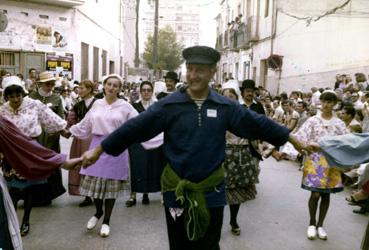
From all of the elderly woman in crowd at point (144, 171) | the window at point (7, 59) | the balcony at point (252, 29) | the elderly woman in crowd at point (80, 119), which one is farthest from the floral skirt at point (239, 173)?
the balcony at point (252, 29)

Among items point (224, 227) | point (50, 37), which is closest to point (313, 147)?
point (224, 227)

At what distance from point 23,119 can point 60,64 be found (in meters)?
17.0

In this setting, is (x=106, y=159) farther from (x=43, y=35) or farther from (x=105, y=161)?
(x=43, y=35)

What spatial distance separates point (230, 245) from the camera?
5051mm

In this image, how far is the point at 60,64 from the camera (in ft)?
69.7

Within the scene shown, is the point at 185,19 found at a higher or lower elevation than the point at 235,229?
higher

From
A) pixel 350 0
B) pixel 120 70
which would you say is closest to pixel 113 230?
pixel 350 0

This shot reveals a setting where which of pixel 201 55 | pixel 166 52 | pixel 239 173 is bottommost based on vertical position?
pixel 239 173

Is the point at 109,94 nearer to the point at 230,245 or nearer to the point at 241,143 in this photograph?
the point at 241,143

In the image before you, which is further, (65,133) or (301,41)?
(301,41)

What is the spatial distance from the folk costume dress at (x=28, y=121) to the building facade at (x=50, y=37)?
14.4 metres

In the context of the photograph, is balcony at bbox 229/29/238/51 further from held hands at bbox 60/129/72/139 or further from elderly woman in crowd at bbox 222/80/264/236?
held hands at bbox 60/129/72/139

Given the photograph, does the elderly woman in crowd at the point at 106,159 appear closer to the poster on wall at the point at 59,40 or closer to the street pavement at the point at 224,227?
the street pavement at the point at 224,227

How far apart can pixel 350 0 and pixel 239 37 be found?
42.4 feet
